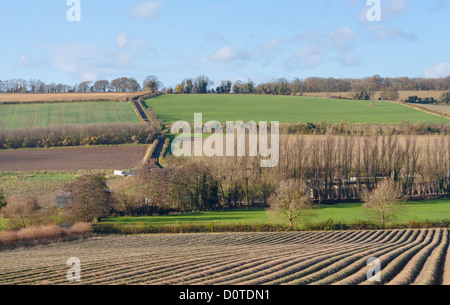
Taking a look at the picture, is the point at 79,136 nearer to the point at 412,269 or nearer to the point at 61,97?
the point at 61,97

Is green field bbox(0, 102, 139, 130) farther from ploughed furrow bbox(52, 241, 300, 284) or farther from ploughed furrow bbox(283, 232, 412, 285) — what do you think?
ploughed furrow bbox(283, 232, 412, 285)

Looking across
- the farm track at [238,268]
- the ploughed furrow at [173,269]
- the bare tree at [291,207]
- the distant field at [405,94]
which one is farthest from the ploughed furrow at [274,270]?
the distant field at [405,94]

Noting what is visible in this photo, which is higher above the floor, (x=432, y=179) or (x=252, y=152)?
(x=252, y=152)

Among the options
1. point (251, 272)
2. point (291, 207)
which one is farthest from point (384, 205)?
point (251, 272)

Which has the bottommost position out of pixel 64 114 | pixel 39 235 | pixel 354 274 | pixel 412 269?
pixel 39 235

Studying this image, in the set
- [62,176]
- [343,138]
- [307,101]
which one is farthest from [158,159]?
[307,101]

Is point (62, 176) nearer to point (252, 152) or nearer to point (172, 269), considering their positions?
point (252, 152)

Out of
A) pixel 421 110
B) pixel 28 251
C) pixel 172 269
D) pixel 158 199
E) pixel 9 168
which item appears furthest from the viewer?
pixel 421 110
